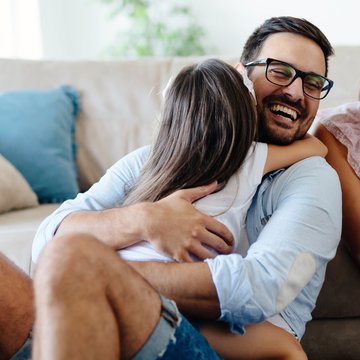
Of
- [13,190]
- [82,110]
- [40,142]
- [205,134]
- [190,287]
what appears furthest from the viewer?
[82,110]

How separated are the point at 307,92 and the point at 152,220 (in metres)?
0.56

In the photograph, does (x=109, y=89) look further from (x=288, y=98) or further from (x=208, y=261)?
(x=208, y=261)

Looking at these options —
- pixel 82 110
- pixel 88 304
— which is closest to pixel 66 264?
pixel 88 304

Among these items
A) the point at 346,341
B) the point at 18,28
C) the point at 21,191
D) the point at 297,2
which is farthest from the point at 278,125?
the point at 18,28

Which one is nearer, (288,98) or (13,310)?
(13,310)

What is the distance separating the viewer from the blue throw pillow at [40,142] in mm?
2182

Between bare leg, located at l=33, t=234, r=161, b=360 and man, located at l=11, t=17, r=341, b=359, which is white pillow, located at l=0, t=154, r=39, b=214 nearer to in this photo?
man, located at l=11, t=17, r=341, b=359

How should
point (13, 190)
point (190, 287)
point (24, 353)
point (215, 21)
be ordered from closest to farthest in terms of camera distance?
point (190, 287) → point (24, 353) → point (13, 190) → point (215, 21)

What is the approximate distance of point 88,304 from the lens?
889mm

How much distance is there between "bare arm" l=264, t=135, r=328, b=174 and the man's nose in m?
0.11

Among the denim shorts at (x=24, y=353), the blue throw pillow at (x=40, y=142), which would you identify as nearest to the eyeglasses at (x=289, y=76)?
the denim shorts at (x=24, y=353)

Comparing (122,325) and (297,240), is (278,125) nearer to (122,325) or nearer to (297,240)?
(297,240)

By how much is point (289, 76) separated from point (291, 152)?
8.2 inches

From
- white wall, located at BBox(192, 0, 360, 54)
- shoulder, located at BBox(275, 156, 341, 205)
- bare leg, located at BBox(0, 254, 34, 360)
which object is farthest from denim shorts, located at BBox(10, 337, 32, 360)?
white wall, located at BBox(192, 0, 360, 54)
